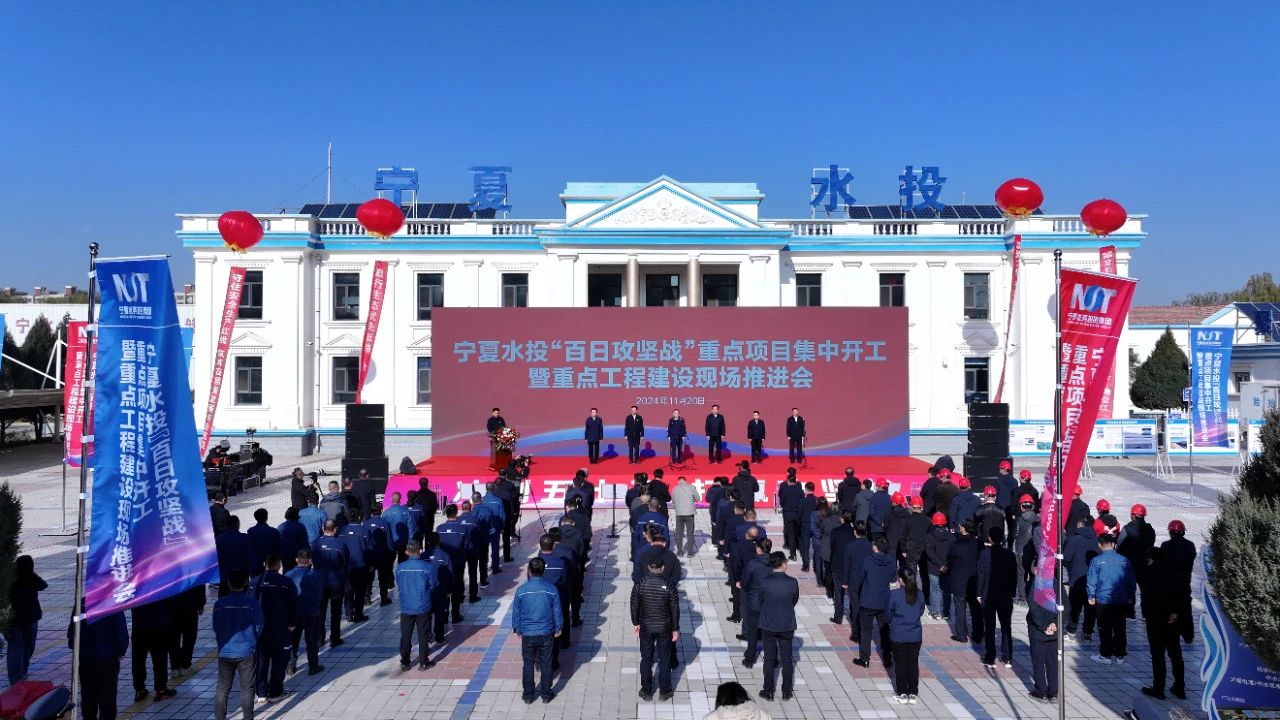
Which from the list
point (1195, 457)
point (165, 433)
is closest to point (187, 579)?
point (165, 433)

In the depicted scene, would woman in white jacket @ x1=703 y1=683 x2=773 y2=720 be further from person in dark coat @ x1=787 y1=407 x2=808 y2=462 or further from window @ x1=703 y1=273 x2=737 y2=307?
window @ x1=703 y1=273 x2=737 y2=307

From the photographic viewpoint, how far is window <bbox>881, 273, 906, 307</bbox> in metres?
26.9

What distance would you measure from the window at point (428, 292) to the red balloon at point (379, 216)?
6.21 metres

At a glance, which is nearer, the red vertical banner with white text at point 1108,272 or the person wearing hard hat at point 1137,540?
the person wearing hard hat at point 1137,540

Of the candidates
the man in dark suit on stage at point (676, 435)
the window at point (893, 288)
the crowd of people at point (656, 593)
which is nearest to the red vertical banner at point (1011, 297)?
the window at point (893, 288)

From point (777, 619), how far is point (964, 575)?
8.34 ft

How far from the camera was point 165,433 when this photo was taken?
578 cm

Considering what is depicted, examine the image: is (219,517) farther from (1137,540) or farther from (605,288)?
(605,288)

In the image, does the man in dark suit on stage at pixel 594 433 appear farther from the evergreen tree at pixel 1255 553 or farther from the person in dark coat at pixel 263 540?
the evergreen tree at pixel 1255 553

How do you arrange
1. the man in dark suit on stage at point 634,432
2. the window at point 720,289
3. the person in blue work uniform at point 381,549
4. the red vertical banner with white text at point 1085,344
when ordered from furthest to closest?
1. the window at point 720,289
2. the man in dark suit on stage at point 634,432
3. the person in blue work uniform at point 381,549
4. the red vertical banner with white text at point 1085,344

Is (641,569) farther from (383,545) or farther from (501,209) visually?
(501,209)

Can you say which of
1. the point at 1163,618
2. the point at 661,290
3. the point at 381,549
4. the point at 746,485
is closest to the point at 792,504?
the point at 746,485

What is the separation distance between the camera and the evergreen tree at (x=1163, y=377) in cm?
3325

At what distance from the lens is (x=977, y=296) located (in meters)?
26.8
